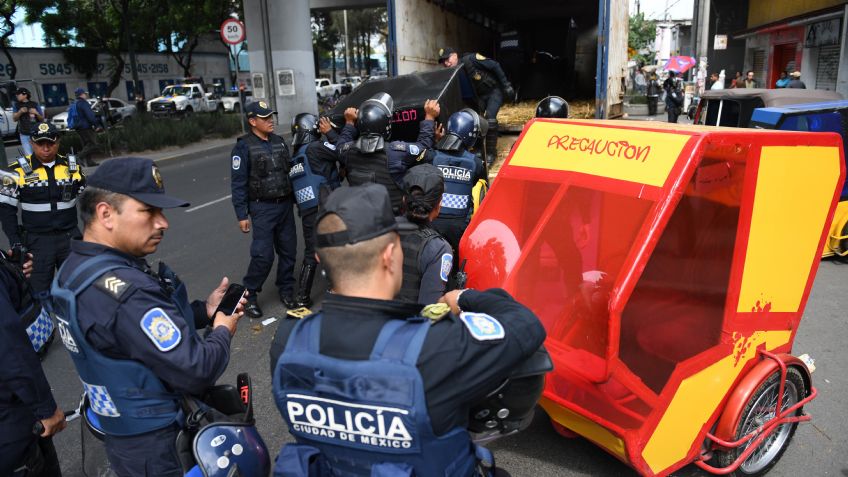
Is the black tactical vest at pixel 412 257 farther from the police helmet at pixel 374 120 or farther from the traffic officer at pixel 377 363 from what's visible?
the police helmet at pixel 374 120

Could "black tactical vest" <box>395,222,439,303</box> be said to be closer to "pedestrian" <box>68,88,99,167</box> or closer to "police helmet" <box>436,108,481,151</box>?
"police helmet" <box>436,108,481,151</box>

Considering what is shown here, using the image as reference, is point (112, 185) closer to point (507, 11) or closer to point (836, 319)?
point (836, 319)

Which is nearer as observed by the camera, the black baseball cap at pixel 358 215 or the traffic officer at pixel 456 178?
the black baseball cap at pixel 358 215

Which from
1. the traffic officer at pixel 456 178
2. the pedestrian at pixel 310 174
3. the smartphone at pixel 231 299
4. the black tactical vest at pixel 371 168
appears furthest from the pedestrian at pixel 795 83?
the smartphone at pixel 231 299

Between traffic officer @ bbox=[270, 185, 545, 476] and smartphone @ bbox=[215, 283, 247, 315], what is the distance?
834 mm

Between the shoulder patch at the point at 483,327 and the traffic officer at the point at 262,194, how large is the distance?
400cm

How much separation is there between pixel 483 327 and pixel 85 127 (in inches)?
569

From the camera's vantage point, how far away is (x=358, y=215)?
5.04ft

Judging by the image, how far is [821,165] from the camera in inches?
116

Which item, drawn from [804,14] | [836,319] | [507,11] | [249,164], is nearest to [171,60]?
[507,11]

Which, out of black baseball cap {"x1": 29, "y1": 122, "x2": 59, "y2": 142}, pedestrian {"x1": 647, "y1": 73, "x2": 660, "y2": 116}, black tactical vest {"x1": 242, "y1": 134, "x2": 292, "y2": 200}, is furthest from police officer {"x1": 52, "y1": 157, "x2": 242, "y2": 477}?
pedestrian {"x1": 647, "y1": 73, "x2": 660, "y2": 116}

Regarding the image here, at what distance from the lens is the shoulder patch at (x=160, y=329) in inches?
74.1

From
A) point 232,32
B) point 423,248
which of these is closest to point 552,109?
point 423,248

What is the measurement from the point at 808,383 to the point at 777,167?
121 cm
